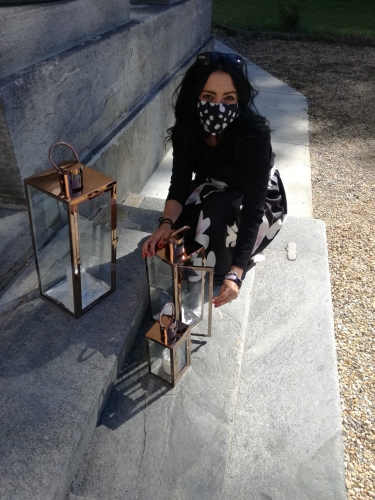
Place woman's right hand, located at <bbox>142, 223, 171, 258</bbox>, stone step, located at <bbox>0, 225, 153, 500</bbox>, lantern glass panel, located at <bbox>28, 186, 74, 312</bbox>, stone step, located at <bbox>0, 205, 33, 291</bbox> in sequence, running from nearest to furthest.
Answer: stone step, located at <bbox>0, 225, 153, 500</bbox>
lantern glass panel, located at <bbox>28, 186, 74, 312</bbox>
woman's right hand, located at <bbox>142, 223, 171, 258</bbox>
stone step, located at <bbox>0, 205, 33, 291</bbox>

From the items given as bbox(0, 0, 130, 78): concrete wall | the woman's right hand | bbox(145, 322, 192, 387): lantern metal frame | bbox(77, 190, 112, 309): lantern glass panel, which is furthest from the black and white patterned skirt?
bbox(0, 0, 130, 78): concrete wall

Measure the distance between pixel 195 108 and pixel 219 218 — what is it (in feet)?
1.55

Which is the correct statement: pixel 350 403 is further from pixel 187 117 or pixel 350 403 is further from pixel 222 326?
pixel 187 117

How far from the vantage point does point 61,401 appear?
4.46 feet

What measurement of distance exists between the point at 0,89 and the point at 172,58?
2.56 meters

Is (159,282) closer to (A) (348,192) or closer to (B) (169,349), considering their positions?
(B) (169,349)

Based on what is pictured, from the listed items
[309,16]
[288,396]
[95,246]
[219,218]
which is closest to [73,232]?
[95,246]

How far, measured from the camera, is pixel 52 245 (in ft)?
5.27

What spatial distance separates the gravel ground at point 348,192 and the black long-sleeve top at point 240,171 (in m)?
0.76

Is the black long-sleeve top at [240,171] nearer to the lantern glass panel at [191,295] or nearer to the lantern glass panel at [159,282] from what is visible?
the lantern glass panel at [191,295]

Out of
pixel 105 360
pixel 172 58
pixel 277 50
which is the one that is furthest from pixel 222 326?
pixel 277 50

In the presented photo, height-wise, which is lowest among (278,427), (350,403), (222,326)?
(350,403)

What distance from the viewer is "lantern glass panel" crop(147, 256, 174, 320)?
1572 millimetres

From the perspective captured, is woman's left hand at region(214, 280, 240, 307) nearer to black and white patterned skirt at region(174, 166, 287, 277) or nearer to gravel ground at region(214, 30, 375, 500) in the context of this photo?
black and white patterned skirt at region(174, 166, 287, 277)
